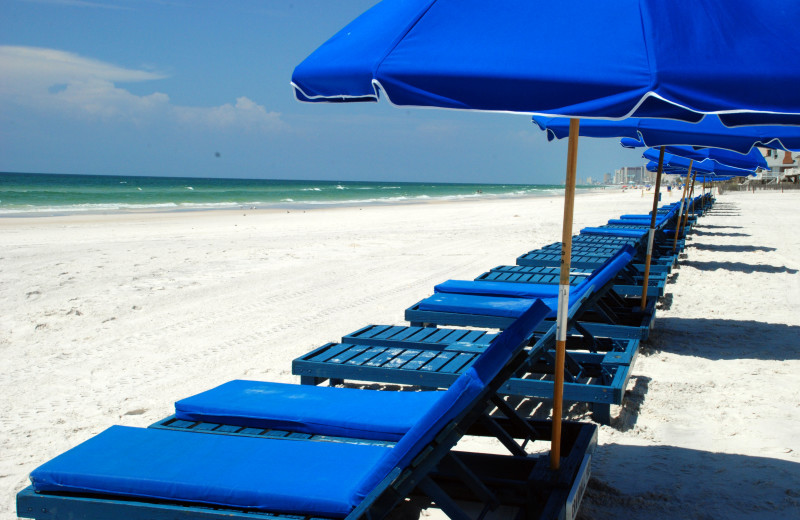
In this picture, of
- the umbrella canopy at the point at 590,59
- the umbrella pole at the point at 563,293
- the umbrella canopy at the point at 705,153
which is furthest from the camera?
the umbrella canopy at the point at 705,153

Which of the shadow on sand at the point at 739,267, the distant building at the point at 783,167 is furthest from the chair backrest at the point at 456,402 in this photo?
the distant building at the point at 783,167

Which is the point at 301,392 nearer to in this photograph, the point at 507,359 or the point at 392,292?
the point at 507,359

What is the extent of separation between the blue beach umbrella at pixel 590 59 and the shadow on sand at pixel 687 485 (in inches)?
69.5

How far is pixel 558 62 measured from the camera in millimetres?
1861

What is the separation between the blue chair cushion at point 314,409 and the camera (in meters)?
2.82

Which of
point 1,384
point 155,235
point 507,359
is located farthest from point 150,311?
point 155,235

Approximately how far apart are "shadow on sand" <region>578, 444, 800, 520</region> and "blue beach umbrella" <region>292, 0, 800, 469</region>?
5.79 ft

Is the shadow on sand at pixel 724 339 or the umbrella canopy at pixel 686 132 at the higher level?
the umbrella canopy at pixel 686 132

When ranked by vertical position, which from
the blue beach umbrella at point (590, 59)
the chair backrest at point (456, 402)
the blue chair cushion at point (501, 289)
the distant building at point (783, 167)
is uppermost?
the distant building at point (783, 167)

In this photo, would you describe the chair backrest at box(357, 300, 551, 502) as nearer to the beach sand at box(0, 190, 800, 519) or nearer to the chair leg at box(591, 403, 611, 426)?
the beach sand at box(0, 190, 800, 519)

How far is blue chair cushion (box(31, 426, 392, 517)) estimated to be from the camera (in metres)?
→ 2.19

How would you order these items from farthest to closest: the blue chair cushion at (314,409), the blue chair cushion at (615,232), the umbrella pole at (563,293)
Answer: the blue chair cushion at (615,232) < the blue chair cushion at (314,409) < the umbrella pole at (563,293)

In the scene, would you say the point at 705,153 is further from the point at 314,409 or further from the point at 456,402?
the point at 456,402

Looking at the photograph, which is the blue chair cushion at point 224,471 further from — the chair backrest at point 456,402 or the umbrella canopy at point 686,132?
the umbrella canopy at point 686,132
